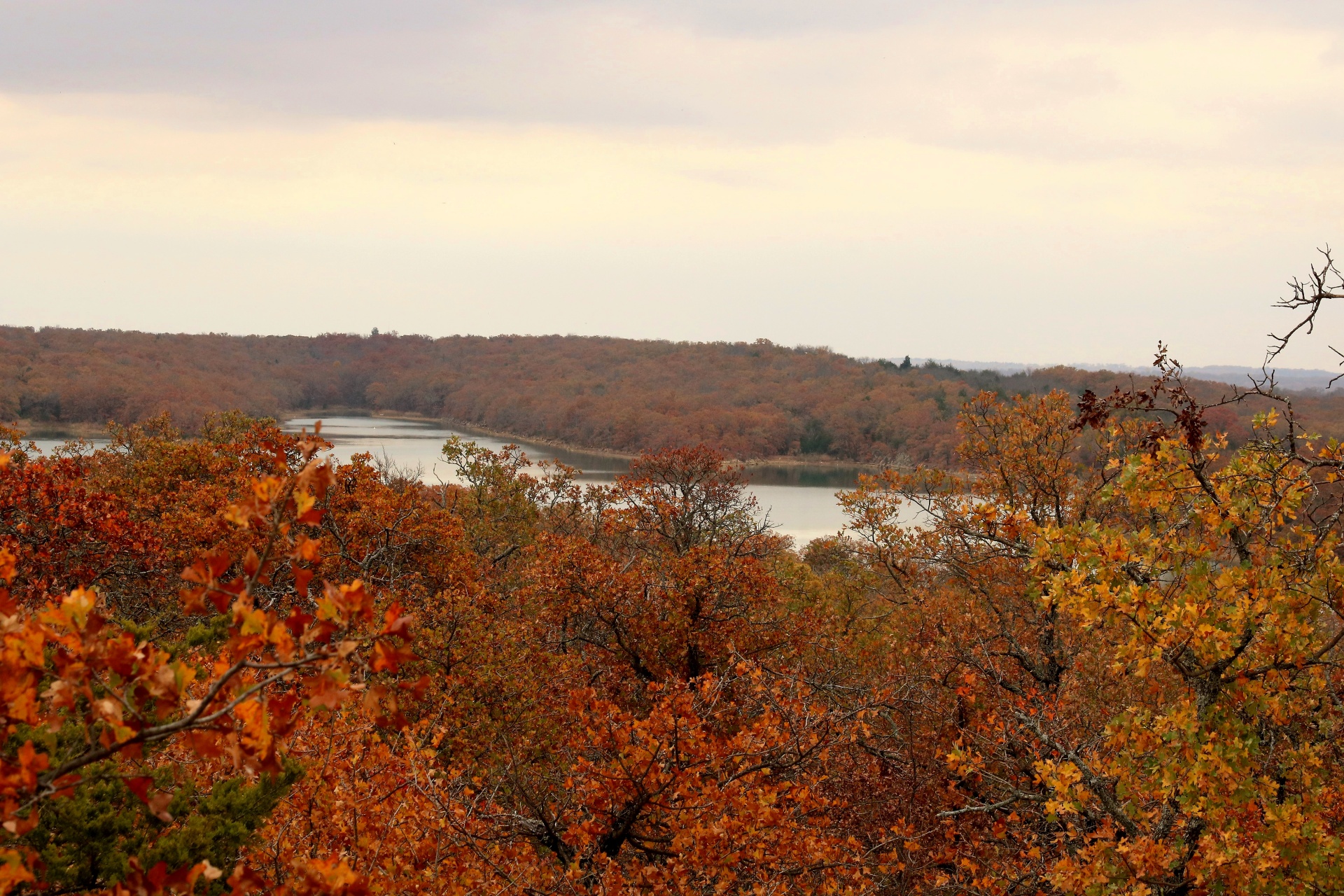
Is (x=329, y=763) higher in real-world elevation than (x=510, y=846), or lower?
higher

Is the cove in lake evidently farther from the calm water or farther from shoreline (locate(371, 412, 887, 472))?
shoreline (locate(371, 412, 887, 472))

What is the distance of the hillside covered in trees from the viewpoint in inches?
4139

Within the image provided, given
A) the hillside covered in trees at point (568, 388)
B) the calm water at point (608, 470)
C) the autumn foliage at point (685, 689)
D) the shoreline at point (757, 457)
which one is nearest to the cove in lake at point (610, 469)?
the calm water at point (608, 470)

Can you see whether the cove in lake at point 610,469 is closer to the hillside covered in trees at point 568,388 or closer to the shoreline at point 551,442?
the shoreline at point 551,442

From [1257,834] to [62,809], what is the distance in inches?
275

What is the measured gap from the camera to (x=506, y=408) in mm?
138375

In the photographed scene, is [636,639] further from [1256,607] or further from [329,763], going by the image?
[1256,607]

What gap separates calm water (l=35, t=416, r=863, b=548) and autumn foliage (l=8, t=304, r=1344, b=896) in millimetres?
36079

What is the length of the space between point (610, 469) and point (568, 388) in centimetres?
6037

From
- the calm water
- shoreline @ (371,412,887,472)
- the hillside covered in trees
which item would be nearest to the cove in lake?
the calm water

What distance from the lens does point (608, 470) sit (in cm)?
9044

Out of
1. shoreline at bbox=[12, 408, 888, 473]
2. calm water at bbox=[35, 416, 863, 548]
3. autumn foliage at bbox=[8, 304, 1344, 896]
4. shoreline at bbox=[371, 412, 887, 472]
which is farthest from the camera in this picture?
shoreline at bbox=[371, 412, 887, 472]

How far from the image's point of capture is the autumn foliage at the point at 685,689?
295 centimetres

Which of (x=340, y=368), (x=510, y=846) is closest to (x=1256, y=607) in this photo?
(x=510, y=846)
